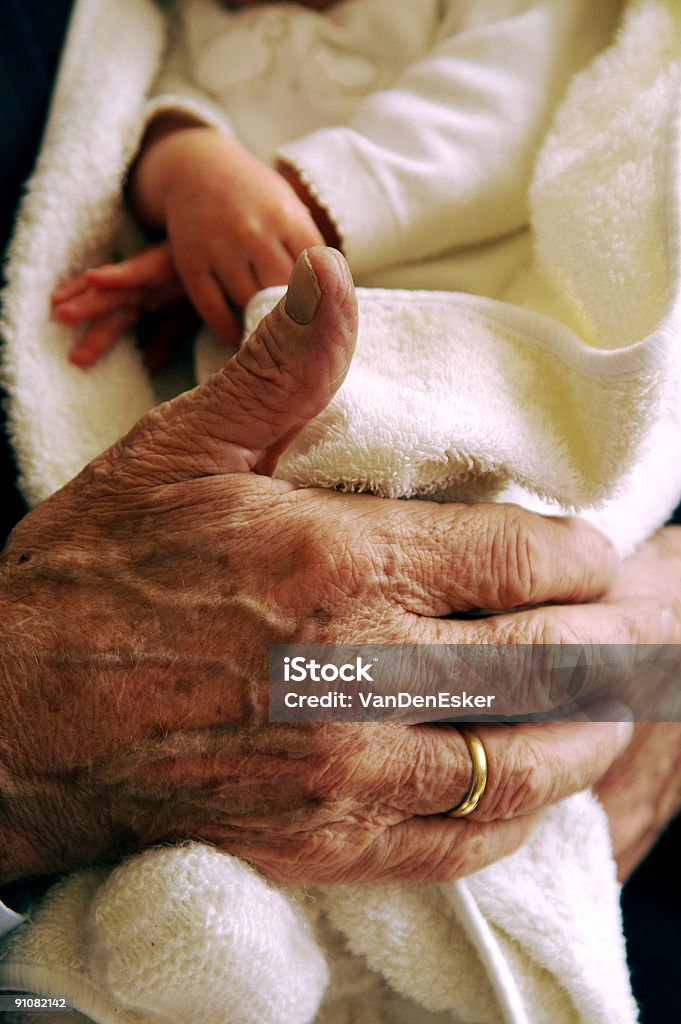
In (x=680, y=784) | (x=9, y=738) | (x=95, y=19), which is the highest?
(x=95, y=19)

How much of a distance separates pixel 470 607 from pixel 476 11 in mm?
657

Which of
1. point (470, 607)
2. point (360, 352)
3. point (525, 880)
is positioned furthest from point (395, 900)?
point (360, 352)

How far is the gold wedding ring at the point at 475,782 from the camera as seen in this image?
0.56m

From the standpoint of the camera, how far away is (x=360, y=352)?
2.10 ft

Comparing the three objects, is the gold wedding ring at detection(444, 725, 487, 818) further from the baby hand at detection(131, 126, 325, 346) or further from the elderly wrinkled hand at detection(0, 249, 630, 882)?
the baby hand at detection(131, 126, 325, 346)

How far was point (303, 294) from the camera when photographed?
489 mm

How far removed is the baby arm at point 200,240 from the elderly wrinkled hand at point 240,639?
0.21m

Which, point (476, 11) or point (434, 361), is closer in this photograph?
point (434, 361)

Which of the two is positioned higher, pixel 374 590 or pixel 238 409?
pixel 238 409

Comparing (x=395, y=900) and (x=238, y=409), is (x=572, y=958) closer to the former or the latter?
(x=395, y=900)

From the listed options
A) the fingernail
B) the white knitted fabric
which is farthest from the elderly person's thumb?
the white knitted fabric

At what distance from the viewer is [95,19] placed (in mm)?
850

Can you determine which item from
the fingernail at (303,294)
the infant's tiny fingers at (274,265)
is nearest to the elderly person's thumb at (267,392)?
the fingernail at (303,294)

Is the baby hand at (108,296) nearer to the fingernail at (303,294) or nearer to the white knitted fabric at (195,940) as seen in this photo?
the fingernail at (303,294)
